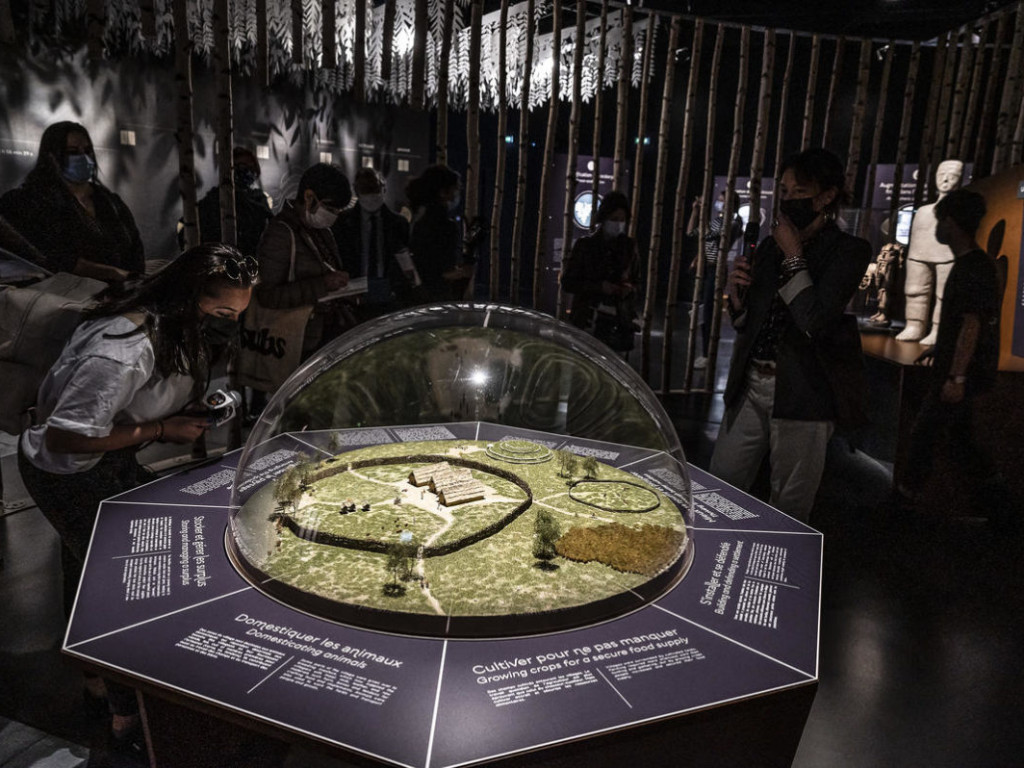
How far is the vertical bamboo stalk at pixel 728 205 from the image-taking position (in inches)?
267

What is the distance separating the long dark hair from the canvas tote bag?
1.70 metres

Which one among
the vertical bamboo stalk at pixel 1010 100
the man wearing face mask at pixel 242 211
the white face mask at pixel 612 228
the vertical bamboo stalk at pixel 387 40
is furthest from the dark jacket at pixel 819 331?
the vertical bamboo stalk at pixel 1010 100

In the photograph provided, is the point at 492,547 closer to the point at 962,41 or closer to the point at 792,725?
the point at 792,725

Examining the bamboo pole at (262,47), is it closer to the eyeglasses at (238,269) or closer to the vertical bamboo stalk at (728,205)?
the eyeglasses at (238,269)

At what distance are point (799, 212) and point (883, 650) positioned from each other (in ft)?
6.64

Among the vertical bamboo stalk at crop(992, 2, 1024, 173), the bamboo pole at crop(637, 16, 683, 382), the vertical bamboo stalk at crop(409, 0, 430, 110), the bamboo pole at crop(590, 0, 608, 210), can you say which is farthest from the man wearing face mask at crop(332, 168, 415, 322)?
the vertical bamboo stalk at crop(992, 2, 1024, 173)

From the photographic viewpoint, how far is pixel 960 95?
684cm

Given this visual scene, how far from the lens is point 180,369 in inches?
92.6

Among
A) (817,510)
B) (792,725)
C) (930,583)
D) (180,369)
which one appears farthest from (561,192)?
(792,725)

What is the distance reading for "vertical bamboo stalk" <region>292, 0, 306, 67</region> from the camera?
4.60m

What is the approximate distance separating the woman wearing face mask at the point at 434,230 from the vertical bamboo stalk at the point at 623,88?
2658 mm

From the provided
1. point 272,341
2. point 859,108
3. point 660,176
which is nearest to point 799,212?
point 272,341

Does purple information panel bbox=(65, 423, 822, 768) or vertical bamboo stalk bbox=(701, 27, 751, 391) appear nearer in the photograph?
purple information panel bbox=(65, 423, 822, 768)

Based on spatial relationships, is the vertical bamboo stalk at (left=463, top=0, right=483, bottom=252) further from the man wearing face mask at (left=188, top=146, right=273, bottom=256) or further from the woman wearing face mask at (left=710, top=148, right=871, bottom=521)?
the woman wearing face mask at (left=710, top=148, right=871, bottom=521)
